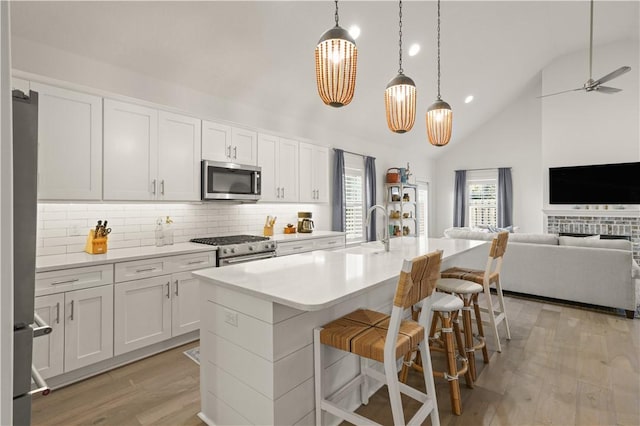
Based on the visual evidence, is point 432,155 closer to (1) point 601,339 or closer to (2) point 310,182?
(2) point 310,182

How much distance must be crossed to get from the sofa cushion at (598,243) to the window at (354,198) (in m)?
3.20

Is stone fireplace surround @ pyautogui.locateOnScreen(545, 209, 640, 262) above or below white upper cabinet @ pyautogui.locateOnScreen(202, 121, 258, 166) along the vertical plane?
below

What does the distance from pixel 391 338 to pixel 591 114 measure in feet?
25.3

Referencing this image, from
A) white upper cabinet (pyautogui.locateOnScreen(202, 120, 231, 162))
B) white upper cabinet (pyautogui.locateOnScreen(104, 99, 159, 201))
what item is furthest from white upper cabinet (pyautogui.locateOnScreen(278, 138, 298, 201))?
white upper cabinet (pyautogui.locateOnScreen(104, 99, 159, 201))

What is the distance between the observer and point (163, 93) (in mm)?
3635

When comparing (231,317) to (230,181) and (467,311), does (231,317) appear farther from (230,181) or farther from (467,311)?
(230,181)

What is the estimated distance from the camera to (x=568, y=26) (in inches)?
230

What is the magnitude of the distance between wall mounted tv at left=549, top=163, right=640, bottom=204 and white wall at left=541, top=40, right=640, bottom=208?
15 centimetres

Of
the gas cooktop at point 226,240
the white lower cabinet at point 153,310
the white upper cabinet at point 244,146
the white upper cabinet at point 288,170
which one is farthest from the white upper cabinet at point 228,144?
the white lower cabinet at point 153,310

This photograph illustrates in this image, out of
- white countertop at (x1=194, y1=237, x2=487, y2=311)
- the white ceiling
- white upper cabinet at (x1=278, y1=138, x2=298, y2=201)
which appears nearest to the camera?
white countertop at (x1=194, y1=237, x2=487, y2=311)

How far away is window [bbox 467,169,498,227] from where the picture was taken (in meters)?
8.55

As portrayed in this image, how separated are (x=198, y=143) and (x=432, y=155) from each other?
709 cm

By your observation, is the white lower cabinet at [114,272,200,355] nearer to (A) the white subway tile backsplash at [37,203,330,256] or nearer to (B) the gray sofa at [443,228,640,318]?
(A) the white subway tile backsplash at [37,203,330,256]

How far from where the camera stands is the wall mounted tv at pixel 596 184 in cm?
629
